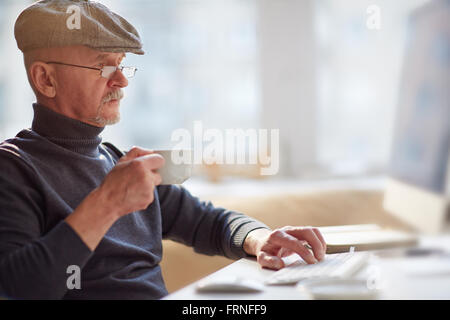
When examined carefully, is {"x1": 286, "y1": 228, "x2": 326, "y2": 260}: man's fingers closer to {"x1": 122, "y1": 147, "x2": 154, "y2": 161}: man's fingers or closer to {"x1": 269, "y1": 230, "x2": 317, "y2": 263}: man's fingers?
{"x1": 269, "y1": 230, "x2": 317, "y2": 263}: man's fingers

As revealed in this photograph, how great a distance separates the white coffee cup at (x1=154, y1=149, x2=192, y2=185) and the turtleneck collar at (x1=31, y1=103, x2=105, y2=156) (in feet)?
0.85

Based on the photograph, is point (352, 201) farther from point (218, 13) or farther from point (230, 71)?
point (218, 13)

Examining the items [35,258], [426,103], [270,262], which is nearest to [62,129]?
[35,258]

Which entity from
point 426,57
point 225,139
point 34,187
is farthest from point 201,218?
point 225,139

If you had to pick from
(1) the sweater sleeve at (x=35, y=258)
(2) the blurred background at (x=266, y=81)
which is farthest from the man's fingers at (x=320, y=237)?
(2) the blurred background at (x=266, y=81)

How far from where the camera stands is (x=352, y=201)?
1.87m

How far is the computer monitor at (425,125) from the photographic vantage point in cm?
64

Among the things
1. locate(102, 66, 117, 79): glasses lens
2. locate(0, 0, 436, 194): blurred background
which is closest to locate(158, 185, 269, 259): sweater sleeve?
locate(102, 66, 117, 79): glasses lens

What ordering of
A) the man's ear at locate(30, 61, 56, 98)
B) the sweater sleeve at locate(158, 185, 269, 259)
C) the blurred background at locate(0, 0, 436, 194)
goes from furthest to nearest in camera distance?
the blurred background at locate(0, 0, 436, 194) < the sweater sleeve at locate(158, 185, 269, 259) < the man's ear at locate(30, 61, 56, 98)

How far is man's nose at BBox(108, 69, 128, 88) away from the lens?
1.11 metres

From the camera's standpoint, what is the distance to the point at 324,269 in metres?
0.88

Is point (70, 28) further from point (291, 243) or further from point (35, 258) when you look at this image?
point (291, 243)

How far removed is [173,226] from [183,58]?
6.91ft
